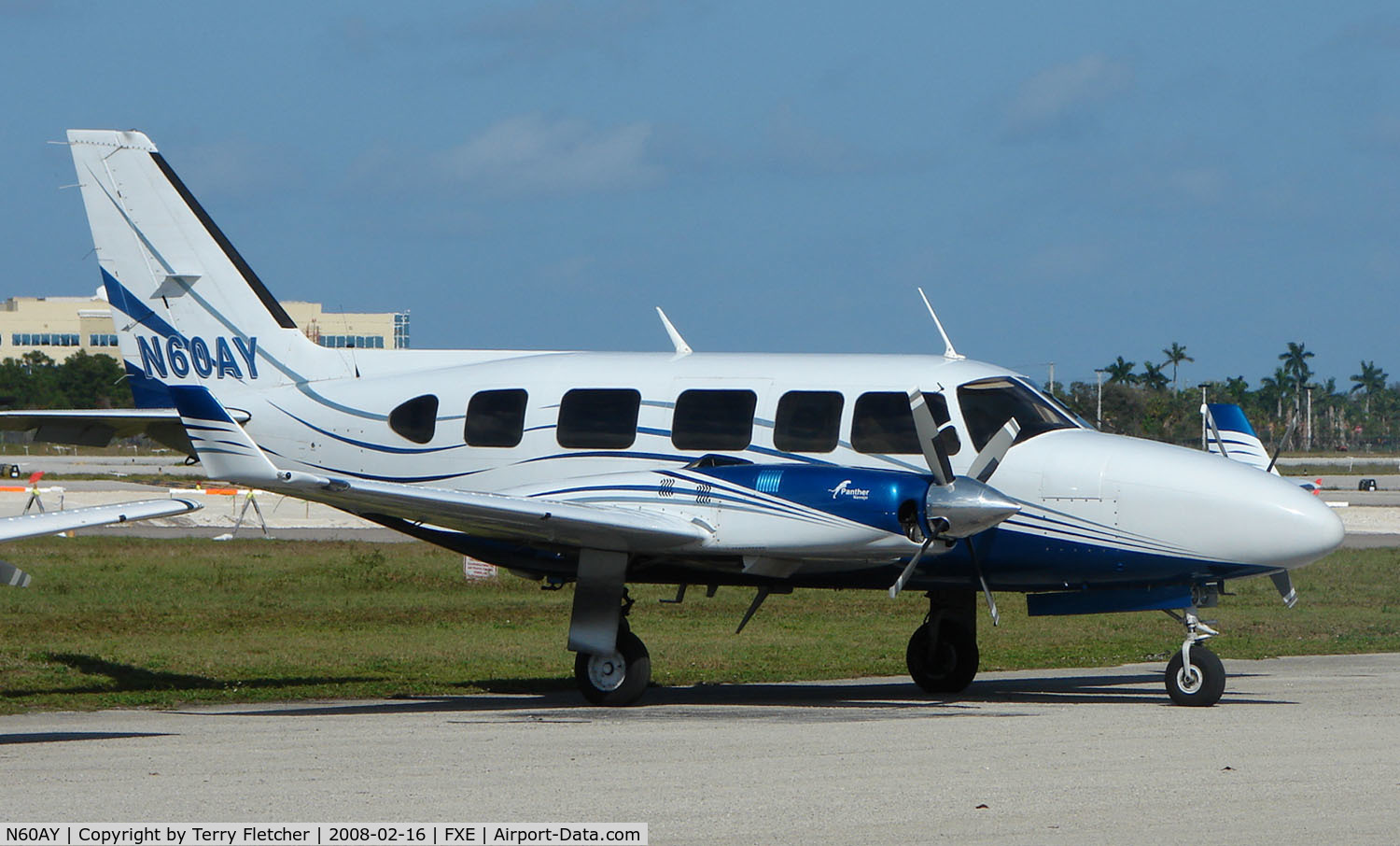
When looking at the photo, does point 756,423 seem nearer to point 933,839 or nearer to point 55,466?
point 933,839

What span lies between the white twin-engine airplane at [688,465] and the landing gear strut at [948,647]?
1.0 inches

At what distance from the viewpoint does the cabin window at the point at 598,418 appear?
1555 centimetres

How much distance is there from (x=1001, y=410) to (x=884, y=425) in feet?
3.50

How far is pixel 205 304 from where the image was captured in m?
17.6

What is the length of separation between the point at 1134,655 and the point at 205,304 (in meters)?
12.5

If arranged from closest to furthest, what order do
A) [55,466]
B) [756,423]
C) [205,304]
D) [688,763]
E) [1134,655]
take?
[688,763] < [756,423] < [205,304] < [1134,655] < [55,466]

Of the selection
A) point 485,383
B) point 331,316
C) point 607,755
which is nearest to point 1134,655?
point 485,383

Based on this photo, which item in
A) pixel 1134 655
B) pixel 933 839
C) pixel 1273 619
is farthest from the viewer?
pixel 1273 619

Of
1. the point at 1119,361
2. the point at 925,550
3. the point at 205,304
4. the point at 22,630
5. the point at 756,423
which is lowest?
the point at 22,630

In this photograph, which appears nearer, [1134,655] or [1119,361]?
[1134,655]

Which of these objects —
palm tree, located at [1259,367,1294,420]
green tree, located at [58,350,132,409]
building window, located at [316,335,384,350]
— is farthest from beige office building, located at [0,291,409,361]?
palm tree, located at [1259,367,1294,420]

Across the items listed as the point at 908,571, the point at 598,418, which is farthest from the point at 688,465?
the point at 908,571

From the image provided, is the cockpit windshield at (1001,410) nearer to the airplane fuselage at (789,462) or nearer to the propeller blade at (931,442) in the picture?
the airplane fuselage at (789,462)

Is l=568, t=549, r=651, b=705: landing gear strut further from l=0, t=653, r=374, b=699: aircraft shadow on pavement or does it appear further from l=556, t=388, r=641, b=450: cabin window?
l=0, t=653, r=374, b=699: aircraft shadow on pavement
